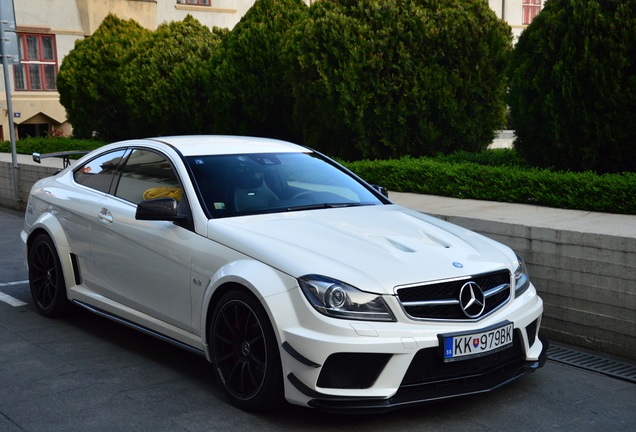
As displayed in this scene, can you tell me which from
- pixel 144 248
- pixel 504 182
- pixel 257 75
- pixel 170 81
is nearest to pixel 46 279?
pixel 144 248

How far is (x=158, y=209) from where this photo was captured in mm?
5484

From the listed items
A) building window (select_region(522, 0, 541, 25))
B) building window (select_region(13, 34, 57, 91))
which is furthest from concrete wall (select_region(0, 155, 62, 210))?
building window (select_region(522, 0, 541, 25))

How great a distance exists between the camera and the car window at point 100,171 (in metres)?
6.68

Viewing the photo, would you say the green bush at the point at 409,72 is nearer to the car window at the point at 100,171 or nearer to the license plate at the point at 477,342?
the car window at the point at 100,171

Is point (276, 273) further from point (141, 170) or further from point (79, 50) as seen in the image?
point (79, 50)

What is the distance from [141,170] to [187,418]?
2.13 m

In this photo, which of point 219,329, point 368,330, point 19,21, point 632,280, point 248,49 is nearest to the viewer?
point 368,330

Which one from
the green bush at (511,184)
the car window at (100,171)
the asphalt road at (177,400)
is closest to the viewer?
the asphalt road at (177,400)

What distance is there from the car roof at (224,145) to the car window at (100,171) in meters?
0.48

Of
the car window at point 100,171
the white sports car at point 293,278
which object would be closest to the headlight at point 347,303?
the white sports car at point 293,278

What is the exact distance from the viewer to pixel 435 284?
467 cm

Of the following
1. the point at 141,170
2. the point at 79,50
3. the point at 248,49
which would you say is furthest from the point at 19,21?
the point at 141,170

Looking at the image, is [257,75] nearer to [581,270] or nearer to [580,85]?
[580,85]

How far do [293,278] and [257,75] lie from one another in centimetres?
1066
